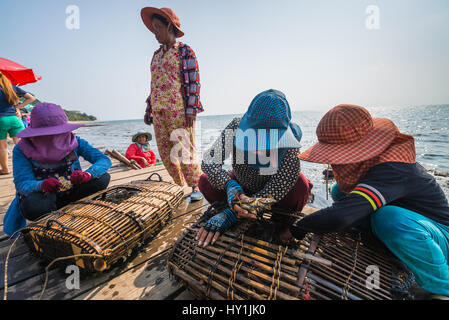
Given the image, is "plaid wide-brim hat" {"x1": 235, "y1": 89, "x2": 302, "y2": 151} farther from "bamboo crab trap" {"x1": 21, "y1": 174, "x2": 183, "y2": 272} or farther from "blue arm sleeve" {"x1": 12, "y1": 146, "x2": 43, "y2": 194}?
"blue arm sleeve" {"x1": 12, "y1": 146, "x2": 43, "y2": 194}

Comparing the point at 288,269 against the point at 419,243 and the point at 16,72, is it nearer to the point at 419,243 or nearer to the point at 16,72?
the point at 419,243

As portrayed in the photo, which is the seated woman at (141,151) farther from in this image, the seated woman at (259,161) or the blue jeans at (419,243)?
the blue jeans at (419,243)

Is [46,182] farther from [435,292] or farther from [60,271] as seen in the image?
[435,292]

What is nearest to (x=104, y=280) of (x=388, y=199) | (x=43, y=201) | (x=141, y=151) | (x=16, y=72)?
(x=43, y=201)

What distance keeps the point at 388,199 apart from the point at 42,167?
264 centimetres

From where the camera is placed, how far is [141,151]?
17.3 feet

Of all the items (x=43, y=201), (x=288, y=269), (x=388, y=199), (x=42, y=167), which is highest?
(x=42, y=167)

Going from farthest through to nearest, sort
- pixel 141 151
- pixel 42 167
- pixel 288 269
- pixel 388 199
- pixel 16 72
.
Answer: pixel 141 151 < pixel 16 72 < pixel 42 167 < pixel 388 199 < pixel 288 269

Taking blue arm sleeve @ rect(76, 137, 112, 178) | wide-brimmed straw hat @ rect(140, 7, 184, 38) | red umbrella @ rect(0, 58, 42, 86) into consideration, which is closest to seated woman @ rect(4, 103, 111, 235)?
blue arm sleeve @ rect(76, 137, 112, 178)

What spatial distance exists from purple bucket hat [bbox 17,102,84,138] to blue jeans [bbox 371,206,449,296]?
2.30 metres

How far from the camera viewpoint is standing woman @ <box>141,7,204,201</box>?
2512mm

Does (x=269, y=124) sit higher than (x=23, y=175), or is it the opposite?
(x=269, y=124)

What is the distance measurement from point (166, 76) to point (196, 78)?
0.37m
